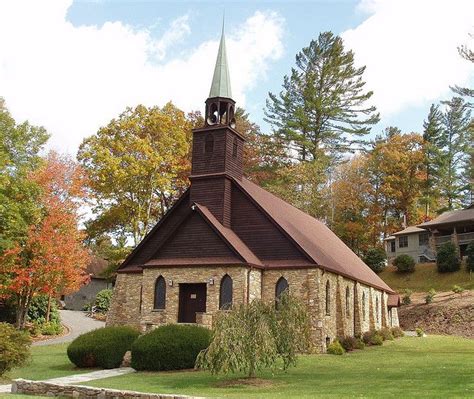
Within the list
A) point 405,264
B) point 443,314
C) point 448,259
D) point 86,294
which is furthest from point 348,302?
point 86,294

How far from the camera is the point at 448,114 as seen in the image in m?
63.7

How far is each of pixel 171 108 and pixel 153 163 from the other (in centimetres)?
587

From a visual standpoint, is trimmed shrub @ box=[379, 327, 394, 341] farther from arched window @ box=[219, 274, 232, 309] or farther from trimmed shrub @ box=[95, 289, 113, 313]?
trimmed shrub @ box=[95, 289, 113, 313]

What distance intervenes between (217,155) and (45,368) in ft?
44.7

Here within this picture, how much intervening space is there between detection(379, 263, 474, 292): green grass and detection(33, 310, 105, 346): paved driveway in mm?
25802

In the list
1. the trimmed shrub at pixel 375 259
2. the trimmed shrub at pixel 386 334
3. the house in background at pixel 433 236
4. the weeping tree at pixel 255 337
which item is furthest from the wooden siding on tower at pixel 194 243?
the house in background at pixel 433 236

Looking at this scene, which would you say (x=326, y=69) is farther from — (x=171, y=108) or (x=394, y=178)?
(x=171, y=108)

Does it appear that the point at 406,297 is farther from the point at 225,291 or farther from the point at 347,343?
the point at 225,291

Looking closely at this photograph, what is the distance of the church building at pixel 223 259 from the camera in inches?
1021

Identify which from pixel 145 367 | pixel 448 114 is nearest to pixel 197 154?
pixel 145 367

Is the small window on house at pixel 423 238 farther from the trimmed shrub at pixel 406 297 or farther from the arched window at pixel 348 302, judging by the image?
the arched window at pixel 348 302

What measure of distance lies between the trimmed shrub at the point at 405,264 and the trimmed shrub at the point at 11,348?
3987cm

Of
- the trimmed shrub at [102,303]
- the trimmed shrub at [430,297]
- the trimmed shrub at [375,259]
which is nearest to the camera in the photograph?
the trimmed shrub at [430,297]

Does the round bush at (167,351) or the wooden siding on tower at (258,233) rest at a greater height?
the wooden siding on tower at (258,233)
